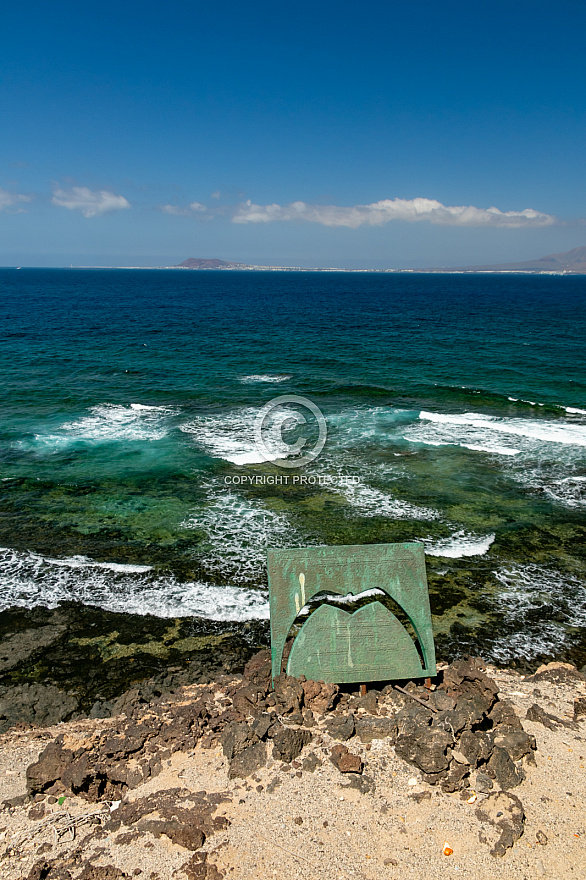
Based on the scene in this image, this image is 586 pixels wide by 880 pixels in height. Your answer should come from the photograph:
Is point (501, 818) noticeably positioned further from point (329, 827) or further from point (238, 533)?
point (238, 533)

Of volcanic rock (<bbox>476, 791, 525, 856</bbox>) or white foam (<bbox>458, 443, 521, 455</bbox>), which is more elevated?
white foam (<bbox>458, 443, 521, 455</bbox>)

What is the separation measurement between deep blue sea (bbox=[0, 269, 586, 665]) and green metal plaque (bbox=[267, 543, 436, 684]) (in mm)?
2855

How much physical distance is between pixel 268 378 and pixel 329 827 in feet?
101

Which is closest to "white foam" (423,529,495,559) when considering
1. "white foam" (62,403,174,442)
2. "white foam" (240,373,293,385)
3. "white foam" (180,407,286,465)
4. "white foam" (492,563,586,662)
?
"white foam" (492,563,586,662)

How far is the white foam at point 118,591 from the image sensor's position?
11.4 metres

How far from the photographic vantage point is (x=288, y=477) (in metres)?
18.9

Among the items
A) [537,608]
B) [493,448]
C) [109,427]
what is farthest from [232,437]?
[537,608]

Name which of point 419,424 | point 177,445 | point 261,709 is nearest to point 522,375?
point 419,424

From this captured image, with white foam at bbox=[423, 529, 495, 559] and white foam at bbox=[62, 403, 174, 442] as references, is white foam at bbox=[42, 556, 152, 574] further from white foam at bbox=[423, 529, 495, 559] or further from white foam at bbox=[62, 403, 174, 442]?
white foam at bbox=[62, 403, 174, 442]

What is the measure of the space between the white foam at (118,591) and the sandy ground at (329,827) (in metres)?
4.39

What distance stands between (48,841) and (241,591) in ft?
21.5

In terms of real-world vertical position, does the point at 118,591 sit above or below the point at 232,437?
below

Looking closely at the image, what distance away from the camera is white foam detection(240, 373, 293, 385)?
34.4 m

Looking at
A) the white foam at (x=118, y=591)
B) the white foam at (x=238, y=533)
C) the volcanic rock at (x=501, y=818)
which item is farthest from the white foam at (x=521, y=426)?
the volcanic rock at (x=501, y=818)
